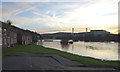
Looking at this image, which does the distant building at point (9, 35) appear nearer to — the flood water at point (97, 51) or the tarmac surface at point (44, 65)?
the tarmac surface at point (44, 65)

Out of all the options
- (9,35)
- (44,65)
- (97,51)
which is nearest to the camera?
(44,65)

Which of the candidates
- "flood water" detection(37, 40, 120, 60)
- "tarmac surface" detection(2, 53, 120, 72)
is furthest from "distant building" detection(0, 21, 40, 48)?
"flood water" detection(37, 40, 120, 60)

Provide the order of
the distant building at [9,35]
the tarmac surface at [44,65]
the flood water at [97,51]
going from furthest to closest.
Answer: the distant building at [9,35], the flood water at [97,51], the tarmac surface at [44,65]

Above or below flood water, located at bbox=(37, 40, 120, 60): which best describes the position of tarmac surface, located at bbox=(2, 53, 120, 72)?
above

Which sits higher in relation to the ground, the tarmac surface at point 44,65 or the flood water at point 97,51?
the tarmac surface at point 44,65

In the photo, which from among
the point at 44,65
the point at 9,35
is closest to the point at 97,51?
the point at 44,65

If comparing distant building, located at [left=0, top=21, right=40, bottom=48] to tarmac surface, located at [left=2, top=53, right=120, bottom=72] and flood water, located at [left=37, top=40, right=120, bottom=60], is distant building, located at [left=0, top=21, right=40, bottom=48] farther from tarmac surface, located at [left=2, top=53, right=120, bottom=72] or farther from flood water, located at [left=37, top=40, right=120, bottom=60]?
flood water, located at [left=37, top=40, right=120, bottom=60]

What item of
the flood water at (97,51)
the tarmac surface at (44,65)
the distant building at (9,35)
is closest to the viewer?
the tarmac surface at (44,65)

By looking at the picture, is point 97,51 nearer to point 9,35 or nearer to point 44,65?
point 44,65

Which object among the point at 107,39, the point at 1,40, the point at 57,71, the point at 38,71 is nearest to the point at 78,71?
the point at 57,71

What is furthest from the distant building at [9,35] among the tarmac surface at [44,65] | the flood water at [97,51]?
the flood water at [97,51]

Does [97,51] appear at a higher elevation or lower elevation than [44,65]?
lower

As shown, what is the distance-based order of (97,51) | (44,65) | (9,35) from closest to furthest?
(44,65) → (9,35) → (97,51)

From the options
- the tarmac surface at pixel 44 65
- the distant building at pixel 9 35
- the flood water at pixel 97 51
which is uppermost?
the distant building at pixel 9 35
